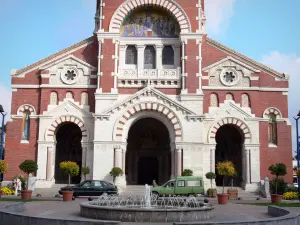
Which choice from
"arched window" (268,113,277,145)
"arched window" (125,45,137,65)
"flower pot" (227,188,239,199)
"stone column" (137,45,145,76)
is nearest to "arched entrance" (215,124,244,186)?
"arched window" (268,113,277,145)

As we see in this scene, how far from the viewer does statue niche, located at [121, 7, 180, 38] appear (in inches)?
1361

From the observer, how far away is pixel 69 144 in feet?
120

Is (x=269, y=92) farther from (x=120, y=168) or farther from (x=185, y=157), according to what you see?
(x=120, y=168)

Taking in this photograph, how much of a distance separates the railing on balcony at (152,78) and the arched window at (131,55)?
1.59m

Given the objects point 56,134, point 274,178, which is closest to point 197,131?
point 274,178

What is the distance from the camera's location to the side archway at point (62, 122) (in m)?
32.5

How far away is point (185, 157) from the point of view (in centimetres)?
3067

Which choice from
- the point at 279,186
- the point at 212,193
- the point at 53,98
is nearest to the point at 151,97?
the point at 53,98

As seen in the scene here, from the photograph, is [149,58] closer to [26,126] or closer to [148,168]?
[148,168]

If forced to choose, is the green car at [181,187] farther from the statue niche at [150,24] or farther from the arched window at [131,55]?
the statue niche at [150,24]

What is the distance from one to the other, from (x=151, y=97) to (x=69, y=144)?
9.84 meters

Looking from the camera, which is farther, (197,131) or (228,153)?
(228,153)

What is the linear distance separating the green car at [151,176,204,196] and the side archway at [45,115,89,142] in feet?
30.2

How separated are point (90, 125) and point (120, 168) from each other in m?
4.67
